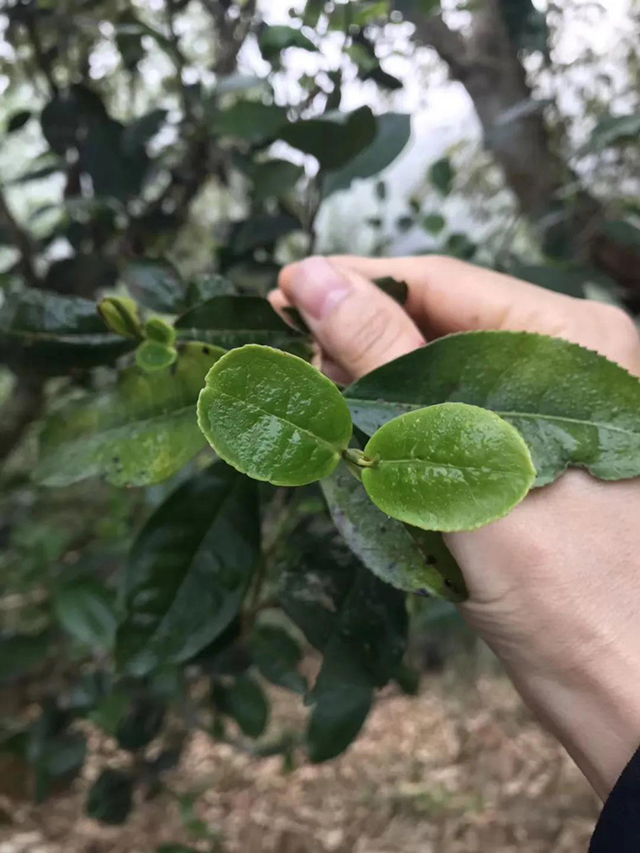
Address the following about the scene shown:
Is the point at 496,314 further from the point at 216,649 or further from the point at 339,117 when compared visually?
the point at 216,649

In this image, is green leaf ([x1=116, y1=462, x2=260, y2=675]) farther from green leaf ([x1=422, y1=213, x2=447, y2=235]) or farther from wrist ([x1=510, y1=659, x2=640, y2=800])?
green leaf ([x1=422, y1=213, x2=447, y2=235])

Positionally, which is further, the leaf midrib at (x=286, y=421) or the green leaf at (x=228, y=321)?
the green leaf at (x=228, y=321)

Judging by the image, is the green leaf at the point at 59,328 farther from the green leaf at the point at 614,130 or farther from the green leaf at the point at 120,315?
the green leaf at the point at 614,130

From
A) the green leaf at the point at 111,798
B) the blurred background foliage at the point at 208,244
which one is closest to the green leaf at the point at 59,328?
the blurred background foliage at the point at 208,244

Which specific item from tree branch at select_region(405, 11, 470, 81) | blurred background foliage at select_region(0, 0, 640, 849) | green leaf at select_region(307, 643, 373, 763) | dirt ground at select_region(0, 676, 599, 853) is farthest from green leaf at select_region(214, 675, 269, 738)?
tree branch at select_region(405, 11, 470, 81)

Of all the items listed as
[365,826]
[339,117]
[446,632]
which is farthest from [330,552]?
[446,632]
